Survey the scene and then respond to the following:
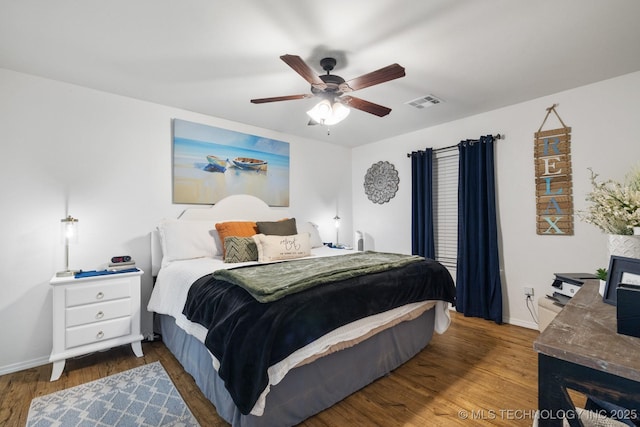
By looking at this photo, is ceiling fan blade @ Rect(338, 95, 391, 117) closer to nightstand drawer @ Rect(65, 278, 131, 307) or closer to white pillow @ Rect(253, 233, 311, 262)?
white pillow @ Rect(253, 233, 311, 262)

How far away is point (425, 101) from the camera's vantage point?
3.10 metres

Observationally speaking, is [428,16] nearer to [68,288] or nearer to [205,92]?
[205,92]

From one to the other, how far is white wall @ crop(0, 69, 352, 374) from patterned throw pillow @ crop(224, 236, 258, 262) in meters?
0.94

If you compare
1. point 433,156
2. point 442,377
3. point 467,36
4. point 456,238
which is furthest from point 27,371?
point 433,156

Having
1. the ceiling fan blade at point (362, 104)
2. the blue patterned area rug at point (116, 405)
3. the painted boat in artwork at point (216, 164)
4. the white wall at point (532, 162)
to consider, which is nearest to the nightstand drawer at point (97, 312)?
the blue patterned area rug at point (116, 405)

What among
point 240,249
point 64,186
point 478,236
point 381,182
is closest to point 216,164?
point 240,249

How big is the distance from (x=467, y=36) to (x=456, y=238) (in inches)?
98.0

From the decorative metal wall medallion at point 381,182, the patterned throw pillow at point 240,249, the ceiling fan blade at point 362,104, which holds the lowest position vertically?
the patterned throw pillow at point 240,249

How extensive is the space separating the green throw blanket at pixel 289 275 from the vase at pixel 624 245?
4.20ft

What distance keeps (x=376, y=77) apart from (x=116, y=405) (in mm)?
2796

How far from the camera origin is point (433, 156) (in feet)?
13.0

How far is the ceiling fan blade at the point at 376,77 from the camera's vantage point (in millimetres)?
1837

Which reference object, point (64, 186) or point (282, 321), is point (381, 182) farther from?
point (64, 186)

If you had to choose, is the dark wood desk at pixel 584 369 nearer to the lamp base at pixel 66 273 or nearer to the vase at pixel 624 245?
the vase at pixel 624 245
